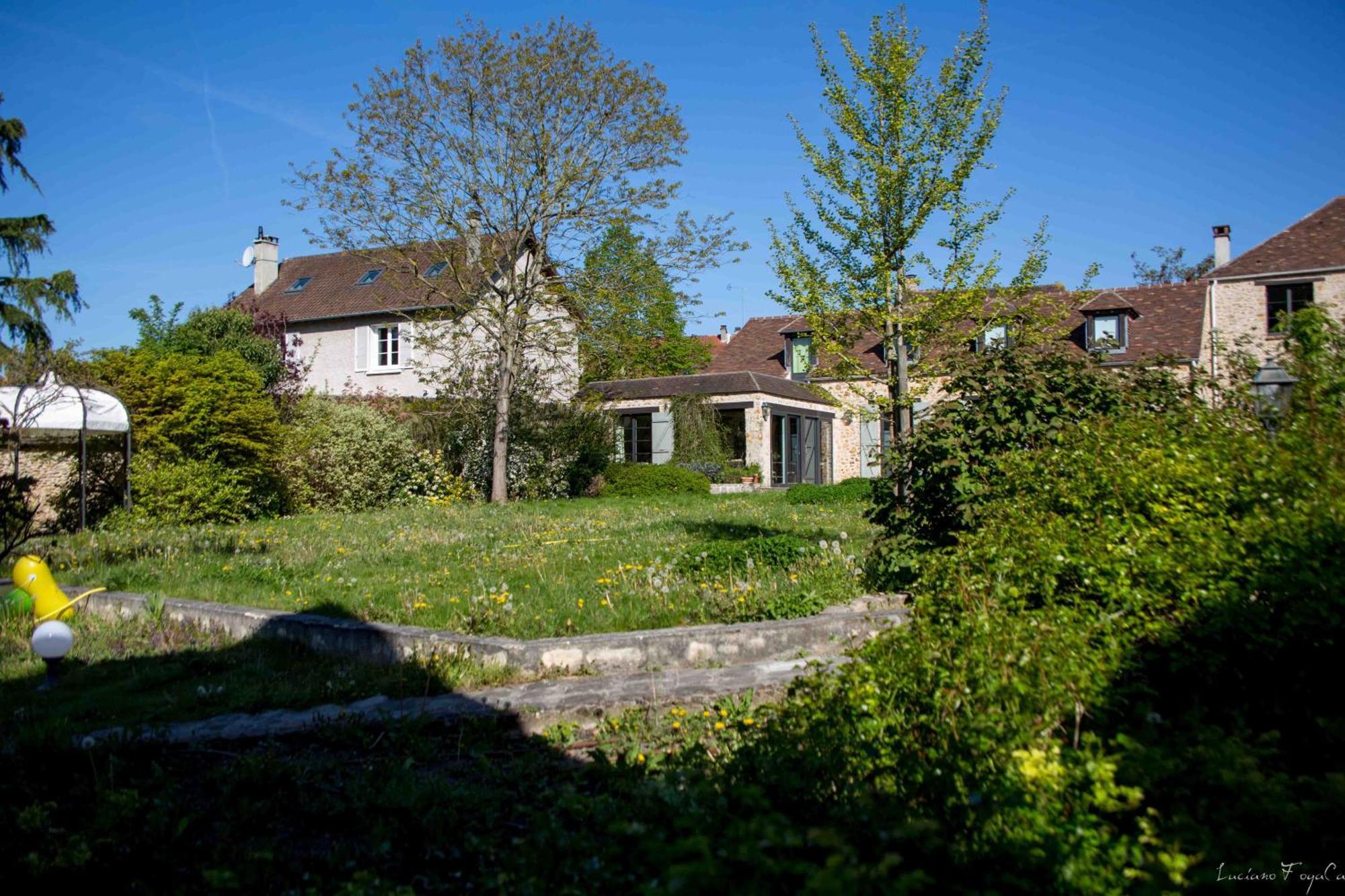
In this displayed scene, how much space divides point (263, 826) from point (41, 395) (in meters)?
11.5

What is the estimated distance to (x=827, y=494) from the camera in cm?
1797

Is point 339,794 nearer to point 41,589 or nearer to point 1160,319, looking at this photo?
point 41,589

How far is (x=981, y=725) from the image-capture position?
2.73 meters

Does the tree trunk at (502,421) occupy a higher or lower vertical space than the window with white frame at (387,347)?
lower

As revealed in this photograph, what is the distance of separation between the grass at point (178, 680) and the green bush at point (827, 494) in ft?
40.4

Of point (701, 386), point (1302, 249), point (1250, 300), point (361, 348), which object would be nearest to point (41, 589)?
point (701, 386)

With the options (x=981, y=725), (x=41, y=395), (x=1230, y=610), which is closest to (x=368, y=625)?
(x=981, y=725)

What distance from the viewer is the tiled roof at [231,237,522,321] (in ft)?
83.5

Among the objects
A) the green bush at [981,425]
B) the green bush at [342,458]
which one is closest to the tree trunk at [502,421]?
the green bush at [342,458]

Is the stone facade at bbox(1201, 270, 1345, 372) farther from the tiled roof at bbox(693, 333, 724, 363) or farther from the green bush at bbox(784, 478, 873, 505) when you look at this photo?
the tiled roof at bbox(693, 333, 724, 363)

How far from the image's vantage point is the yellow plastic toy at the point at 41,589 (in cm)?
623

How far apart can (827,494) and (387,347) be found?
49.4 feet

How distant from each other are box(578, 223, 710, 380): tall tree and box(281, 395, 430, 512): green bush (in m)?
4.69

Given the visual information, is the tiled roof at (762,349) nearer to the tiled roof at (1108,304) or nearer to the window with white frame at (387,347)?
the tiled roof at (1108,304)
